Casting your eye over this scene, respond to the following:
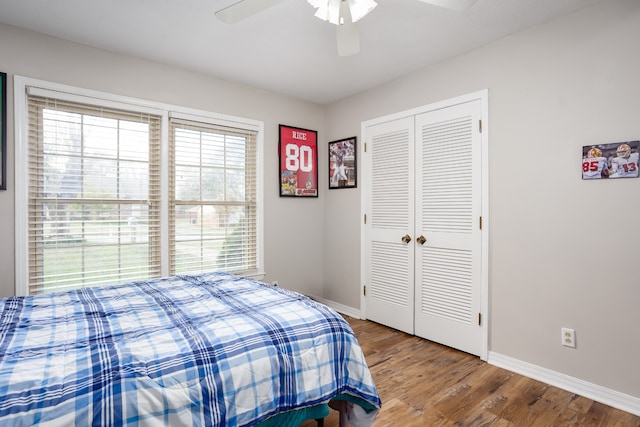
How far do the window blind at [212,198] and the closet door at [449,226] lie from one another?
1.71 meters

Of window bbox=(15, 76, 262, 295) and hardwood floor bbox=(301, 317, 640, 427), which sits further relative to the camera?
window bbox=(15, 76, 262, 295)

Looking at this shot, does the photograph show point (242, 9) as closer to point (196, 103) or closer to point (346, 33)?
point (346, 33)

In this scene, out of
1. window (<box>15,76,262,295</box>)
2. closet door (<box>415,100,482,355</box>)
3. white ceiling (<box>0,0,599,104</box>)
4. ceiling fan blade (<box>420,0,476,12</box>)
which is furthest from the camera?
closet door (<box>415,100,482,355</box>)

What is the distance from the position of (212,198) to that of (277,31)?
165cm

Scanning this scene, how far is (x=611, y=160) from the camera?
2.08m

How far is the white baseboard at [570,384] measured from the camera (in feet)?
6.65

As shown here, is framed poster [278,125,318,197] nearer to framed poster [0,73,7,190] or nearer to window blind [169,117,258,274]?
window blind [169,117,258,274]

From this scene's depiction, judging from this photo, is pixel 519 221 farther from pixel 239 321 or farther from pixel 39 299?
pixel 39 299

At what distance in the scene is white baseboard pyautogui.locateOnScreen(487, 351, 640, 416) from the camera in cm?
203

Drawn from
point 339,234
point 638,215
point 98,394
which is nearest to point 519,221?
point 638,215

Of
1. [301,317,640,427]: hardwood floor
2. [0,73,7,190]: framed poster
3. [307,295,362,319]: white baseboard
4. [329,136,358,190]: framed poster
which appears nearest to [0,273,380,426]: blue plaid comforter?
[301,317,640,427]: hardwood floor

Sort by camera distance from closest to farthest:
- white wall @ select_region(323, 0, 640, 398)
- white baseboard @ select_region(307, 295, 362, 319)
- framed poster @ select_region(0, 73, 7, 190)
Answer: white wall @ select_region(323, 0, 640, 398)
framed poster @ select_region(0, 73, 7, 190)
white baseboard @ select_region(307, 295, 362, 319)

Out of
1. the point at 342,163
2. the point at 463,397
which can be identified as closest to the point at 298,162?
the point at 342,163

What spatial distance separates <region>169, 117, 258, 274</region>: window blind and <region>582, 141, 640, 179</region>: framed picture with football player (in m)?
2.79
